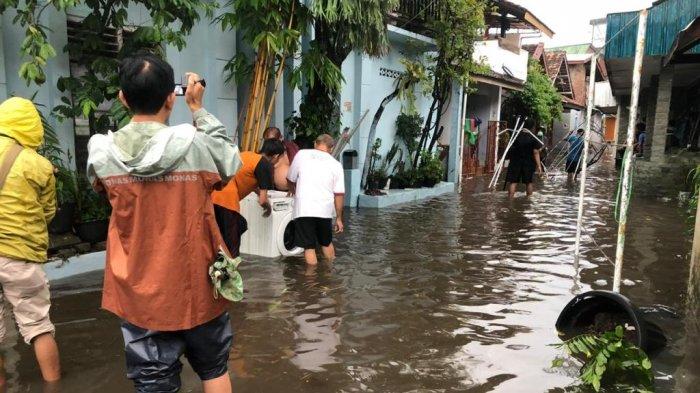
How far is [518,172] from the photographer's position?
12.0 m

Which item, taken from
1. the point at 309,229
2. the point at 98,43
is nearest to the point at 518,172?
the point at 309,229

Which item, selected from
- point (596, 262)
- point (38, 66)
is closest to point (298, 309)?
point (38, 66)

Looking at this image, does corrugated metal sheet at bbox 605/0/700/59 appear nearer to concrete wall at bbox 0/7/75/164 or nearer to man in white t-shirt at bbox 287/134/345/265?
man in white t-shirt at bbox 287/134/345/265

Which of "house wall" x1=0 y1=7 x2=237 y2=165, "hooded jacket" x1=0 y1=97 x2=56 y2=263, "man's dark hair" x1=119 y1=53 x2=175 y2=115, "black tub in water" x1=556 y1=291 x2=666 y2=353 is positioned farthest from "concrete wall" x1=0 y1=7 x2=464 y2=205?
"black tub in water" x1=556 y1=291 x2=666 y2=353

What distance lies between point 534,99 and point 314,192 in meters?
19.0

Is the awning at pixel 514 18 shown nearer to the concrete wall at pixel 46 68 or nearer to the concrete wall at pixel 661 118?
the concrete wall at pixel 661 118

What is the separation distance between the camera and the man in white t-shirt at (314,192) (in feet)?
19.5

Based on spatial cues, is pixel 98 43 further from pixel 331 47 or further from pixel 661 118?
pixel 661 118

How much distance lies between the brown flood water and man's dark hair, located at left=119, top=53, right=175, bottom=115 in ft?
6.38

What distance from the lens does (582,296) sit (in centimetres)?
410

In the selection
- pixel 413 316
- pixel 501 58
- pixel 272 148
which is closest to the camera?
pixel 413 316

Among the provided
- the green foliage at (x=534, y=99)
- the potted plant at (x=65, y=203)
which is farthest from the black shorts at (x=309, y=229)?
the green foliage at (x=534, y=99)

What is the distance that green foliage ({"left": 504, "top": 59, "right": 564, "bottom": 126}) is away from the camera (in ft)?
74.4

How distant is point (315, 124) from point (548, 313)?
5.24m
